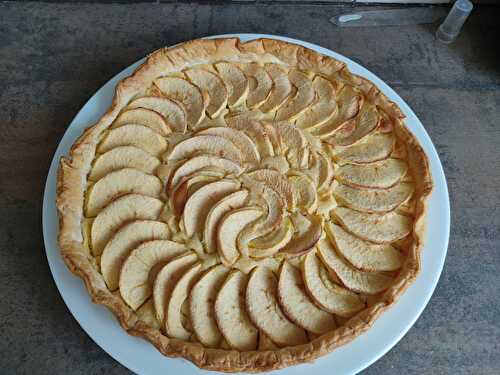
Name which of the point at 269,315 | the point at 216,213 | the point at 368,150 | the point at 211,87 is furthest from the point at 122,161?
the point at 368,150

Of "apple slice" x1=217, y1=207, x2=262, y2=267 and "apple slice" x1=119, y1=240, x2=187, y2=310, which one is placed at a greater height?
"apple slice" x1=217, y1=207, x2=262, y2=267

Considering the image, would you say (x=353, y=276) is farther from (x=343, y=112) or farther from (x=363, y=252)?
(x=343, y=112)

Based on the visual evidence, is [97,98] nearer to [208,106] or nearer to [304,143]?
[208,106]

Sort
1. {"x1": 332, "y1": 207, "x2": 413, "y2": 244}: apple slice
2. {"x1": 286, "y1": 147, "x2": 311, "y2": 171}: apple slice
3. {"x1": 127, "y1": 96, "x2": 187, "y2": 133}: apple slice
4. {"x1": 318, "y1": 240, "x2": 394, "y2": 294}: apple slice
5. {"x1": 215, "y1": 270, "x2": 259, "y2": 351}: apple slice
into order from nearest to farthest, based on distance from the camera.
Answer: {"x1": 215, "y1": 270, "x2": 259, "y2": 351}: apple slice < {"x1": 318, "y1": 240, "x2": 394, "y2": 294}: apple slice < {"x1": 332, "y1": 207, "x2": 413, "y2": 244}: apple slice < {"x1": 286, "y1": 147, "x2": 311, "y2": 171}: apple slice < {"x1": 127, "y1": 96, "x2": 187, "y2": 133}: apple slice

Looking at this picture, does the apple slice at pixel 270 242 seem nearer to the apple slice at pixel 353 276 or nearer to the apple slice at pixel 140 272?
the apple slice at pixel 353 276

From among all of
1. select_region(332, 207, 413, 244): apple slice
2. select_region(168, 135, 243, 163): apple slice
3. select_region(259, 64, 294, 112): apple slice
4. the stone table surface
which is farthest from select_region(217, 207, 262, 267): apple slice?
the stone table surface

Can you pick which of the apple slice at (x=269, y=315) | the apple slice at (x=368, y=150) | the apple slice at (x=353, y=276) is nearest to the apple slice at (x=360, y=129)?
the apple slice at (x=368, y=150)

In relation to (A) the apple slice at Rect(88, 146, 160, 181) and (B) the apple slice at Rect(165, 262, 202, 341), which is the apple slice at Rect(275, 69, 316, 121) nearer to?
(A) the apple slice at Rect(88, 146, 160, 181)
